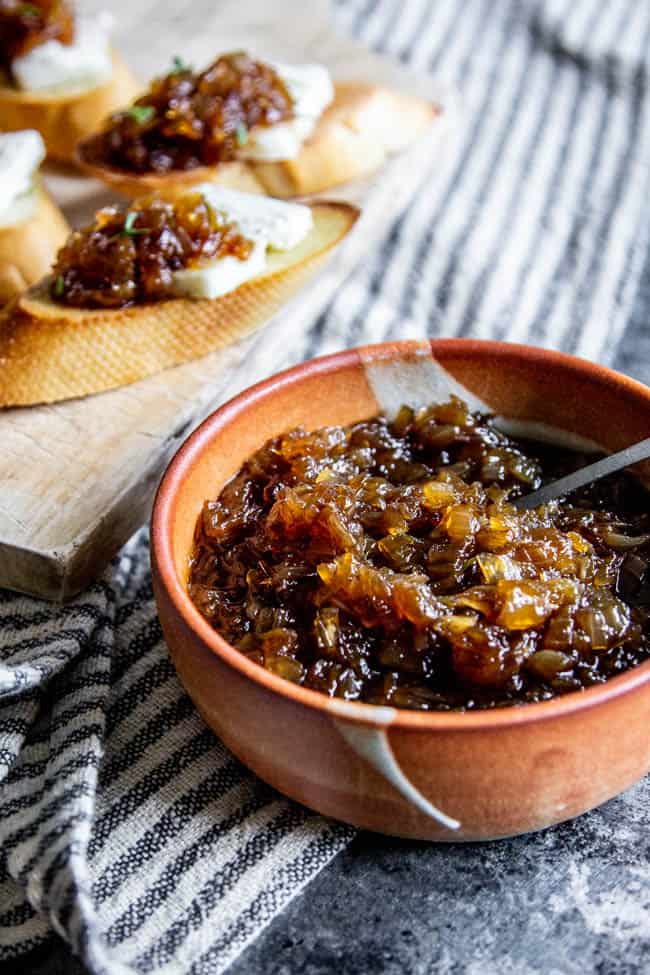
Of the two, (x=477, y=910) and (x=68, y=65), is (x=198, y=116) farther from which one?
(x=477, y=910)

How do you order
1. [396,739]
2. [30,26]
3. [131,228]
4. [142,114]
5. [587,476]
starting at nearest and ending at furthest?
1. [396,739]
2. [587,476]
3. [131,228]
4. [142,114]
5. [30,26]

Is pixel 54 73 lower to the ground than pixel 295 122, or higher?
lower

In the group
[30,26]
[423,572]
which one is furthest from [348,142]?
[423,572]

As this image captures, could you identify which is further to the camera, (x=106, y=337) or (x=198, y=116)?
(x=198, y=116)

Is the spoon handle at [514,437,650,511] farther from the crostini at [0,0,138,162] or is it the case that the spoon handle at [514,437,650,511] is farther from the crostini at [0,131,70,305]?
the crostini at [0,0,138,162]

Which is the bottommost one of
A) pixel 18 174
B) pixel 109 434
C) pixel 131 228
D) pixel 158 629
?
pixel 158 629

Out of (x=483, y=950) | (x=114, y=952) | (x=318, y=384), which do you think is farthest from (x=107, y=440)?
(x=483, y=950)

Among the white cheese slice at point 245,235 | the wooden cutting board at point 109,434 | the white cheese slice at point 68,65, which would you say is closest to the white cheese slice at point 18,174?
the wooden cutting board at point 109,434
